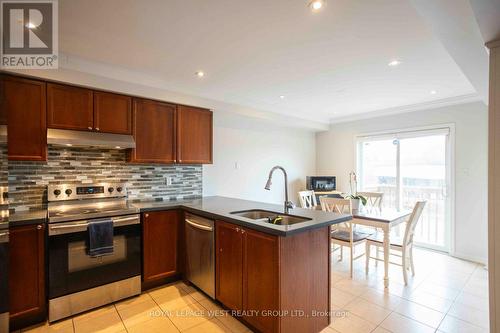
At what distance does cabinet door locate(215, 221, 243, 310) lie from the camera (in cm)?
204

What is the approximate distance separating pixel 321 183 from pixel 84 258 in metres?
4.17

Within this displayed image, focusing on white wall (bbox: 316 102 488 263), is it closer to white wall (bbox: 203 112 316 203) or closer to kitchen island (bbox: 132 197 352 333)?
white wall (bbox: 203 112 316 203)

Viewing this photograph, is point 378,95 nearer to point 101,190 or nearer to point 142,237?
point 142,237

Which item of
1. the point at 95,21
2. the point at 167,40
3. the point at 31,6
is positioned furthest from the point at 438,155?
the point at 31,6

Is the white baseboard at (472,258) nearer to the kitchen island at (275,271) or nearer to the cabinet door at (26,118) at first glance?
the kitchen island at (275,271)

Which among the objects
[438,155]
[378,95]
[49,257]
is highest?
[378,95]

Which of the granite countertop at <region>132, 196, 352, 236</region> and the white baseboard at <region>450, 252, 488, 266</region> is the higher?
the granite countertop at <region>132, 196, 352, 236</region>

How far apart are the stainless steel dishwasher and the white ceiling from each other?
5.50 feet

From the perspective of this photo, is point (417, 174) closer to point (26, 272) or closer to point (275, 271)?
point (275, 271)

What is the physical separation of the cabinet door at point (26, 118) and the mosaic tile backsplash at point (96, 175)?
0.84ft

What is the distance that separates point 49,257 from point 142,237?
0.77 metres

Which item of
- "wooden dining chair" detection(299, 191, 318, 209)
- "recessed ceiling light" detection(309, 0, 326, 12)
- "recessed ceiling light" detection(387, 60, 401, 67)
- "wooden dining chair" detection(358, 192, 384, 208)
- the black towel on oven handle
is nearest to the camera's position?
"recessed ceiling light" detection(309, 0, 326, 12)

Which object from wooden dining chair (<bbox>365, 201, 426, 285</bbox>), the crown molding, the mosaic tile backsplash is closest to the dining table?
wooden dining chair (<bbox>365, 201, 426, 285</bbox>)

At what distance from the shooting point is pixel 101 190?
2.77m
